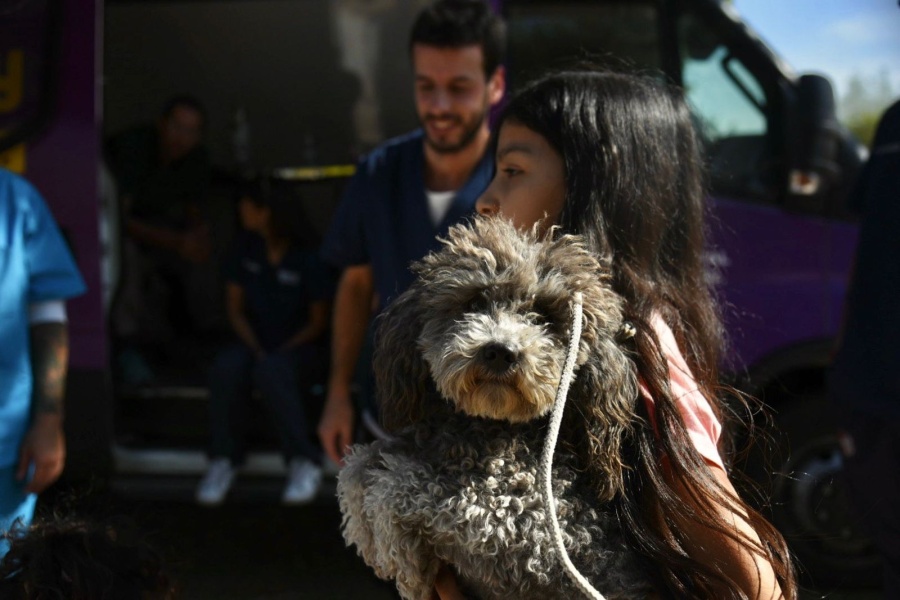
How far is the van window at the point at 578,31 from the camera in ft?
13.2

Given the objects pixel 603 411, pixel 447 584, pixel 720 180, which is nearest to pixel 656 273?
pixel 603 411

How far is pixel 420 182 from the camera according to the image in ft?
8.55

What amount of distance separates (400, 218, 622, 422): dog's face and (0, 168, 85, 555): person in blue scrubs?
1532 millimetres

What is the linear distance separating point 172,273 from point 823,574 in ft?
13.4

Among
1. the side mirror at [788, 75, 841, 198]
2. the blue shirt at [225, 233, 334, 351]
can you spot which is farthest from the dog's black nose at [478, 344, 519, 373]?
the blue shirt at [225, 233, 334, 351]

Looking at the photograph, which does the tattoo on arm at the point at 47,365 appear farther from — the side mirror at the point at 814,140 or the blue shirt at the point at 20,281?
the side mirror at the point at 814,140

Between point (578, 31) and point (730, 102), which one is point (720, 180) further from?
point (578, 31)

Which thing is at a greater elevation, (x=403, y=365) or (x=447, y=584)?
(x=403, y=365)

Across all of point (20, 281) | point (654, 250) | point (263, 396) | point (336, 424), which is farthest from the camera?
point (263, 396)

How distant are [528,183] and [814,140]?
2740 mm

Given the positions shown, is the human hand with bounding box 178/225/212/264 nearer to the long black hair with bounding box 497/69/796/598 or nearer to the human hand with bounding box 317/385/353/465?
the human hand with bounding box 317/385/353/465

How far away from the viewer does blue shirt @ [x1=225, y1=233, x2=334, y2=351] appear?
492 cm

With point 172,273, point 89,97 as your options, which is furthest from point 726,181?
point 172,273

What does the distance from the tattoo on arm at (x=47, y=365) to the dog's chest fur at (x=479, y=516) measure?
1.51 meters
